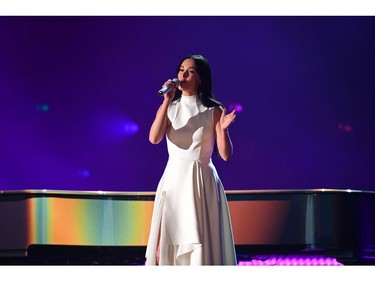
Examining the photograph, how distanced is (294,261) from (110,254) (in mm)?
1458

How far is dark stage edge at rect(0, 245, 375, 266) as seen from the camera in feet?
16.7

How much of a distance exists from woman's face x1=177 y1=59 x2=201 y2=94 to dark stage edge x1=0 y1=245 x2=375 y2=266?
83.4 inches

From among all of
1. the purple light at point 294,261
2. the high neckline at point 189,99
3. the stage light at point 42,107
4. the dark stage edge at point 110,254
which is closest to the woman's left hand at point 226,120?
the high neckline at point 189,99

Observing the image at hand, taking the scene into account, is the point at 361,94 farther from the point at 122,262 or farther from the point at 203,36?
the point at 122,262

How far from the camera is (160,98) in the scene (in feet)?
20.5

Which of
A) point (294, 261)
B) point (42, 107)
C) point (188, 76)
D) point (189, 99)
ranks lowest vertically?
point (294, 261)

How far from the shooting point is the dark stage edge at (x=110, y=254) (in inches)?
201

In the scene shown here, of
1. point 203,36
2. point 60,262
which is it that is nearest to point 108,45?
point 203,36

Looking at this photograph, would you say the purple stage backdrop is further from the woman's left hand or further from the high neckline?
the woman's left hand

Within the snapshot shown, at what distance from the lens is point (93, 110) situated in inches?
245

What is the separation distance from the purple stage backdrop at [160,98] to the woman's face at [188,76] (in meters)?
2.85

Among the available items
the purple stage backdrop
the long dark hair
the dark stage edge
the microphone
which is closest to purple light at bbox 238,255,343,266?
the dark stage edge

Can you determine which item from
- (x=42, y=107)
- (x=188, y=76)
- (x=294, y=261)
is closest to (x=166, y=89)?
(x=188, y=76)

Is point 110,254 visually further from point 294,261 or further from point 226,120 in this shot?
point 226,120
